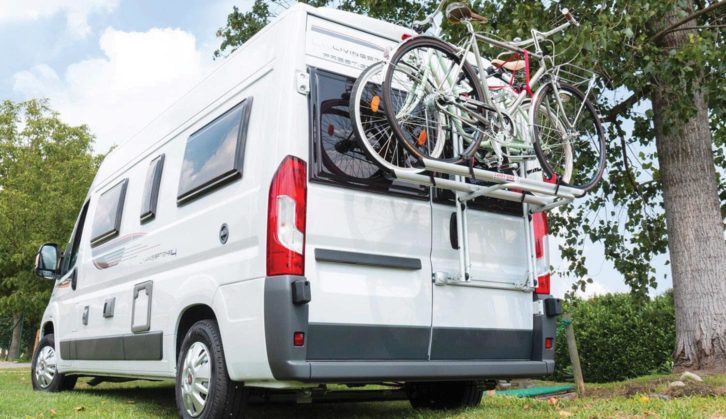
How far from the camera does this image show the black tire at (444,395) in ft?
18.7

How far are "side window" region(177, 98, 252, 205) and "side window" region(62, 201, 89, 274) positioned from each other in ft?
9.89

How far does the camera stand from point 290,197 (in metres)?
4.07

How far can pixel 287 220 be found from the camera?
405 centimetres

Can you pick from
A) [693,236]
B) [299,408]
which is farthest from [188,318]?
[693,236]

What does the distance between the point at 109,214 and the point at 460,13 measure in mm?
4015

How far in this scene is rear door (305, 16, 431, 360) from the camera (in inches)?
163

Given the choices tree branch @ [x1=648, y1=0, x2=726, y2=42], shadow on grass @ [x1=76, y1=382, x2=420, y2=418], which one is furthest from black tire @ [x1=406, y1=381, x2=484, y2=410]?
tree branch @ [x1=648, y1=0, x2=726, y2=42]

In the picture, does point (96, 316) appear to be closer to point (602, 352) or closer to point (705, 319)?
point (705, 319)

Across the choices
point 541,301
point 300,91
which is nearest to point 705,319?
point 541,301

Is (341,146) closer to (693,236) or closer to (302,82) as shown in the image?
(302,82)

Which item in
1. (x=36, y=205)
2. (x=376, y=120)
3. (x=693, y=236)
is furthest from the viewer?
(x=36, y=205)

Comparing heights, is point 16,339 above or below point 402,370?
above

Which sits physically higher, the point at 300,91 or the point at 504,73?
the point at 504,73

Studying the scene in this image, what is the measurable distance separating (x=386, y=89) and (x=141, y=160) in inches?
124
